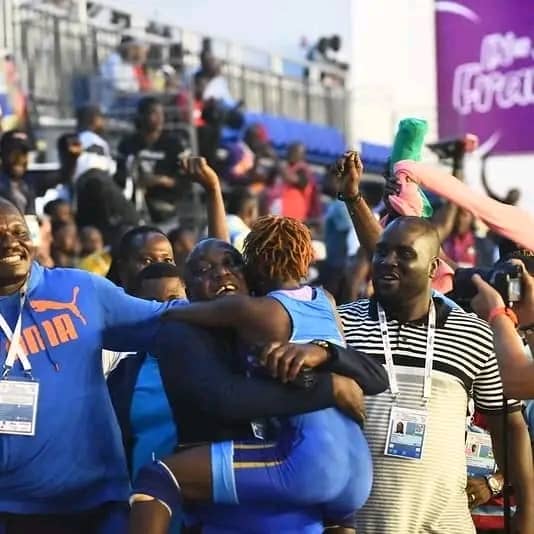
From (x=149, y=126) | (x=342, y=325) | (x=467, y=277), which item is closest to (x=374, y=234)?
(x=467, y=277)

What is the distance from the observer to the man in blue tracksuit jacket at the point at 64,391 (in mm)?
4824

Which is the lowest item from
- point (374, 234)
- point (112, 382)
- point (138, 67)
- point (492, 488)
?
point (492, 488)

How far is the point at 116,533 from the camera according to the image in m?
4.98

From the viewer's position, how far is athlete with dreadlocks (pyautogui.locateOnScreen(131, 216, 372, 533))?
4.38m

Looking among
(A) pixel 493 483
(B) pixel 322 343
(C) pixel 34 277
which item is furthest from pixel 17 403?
(A) pixel 493 483

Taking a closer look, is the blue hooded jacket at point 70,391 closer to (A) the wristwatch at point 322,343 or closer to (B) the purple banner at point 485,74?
(A) the wristwatch at point 322,343

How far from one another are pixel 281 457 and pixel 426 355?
3.16 feet

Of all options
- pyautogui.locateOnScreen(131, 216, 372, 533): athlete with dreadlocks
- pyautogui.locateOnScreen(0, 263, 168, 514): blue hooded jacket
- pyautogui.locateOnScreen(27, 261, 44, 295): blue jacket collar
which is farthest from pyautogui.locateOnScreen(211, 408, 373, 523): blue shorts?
pyautogui.locateOnScreen(27, 261, 44, 295): blue jacket collar

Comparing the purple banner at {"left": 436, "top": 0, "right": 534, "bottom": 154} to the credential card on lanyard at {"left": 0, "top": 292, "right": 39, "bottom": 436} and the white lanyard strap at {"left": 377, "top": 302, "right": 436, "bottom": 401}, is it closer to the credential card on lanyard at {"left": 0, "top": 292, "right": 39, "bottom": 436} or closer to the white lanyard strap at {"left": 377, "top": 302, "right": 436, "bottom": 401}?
the white lanyard strap at {"left": 377, "top": 302, "right": 436, "bottom": 401}

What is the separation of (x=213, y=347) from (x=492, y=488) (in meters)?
1.58

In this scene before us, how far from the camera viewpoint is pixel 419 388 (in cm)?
514

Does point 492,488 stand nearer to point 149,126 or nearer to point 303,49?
point 149,126

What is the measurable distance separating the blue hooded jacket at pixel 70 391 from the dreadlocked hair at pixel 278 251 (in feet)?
1.33

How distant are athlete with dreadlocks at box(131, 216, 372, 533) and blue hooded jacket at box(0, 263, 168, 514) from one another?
1.50 feet
